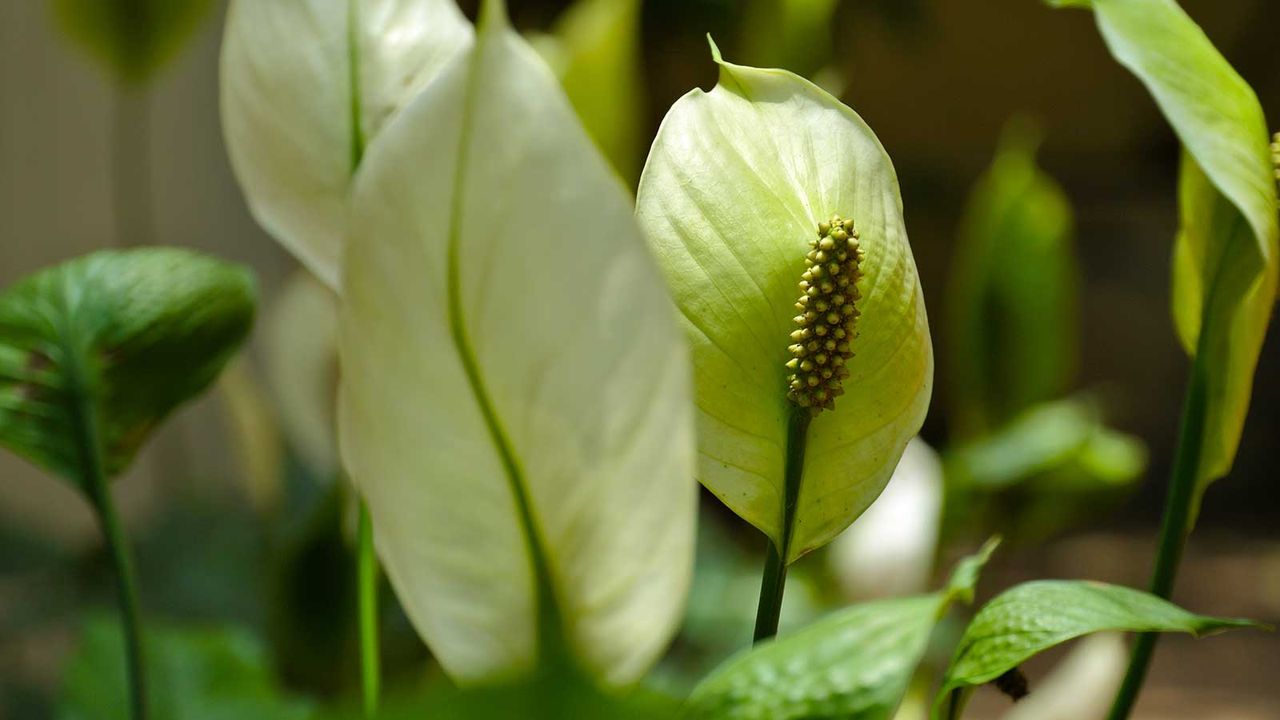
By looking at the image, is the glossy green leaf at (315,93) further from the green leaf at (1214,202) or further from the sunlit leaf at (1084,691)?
the sunlit leaf at (1084,691)

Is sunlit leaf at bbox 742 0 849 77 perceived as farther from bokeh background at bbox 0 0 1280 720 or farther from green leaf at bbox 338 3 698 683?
green leaf at bbox 338 3 698 683

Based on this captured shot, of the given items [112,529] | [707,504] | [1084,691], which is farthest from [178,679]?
[707,504]

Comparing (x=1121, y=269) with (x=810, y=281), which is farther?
(x=1121, y=269)

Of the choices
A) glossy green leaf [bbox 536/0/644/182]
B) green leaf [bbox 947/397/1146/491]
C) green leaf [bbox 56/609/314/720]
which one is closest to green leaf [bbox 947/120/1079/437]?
green leaf [bbox 947/397/1146/491]

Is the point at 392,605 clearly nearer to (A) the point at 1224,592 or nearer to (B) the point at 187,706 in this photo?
(B) the point at 187,706

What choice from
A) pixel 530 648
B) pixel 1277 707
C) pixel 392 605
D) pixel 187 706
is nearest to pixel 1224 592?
pixel 1277 707

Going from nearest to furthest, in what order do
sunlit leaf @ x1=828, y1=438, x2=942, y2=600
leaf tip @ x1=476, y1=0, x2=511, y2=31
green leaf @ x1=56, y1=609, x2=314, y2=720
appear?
leaf tip @ x1=476, y1=0, x2=511, y2=31 < green leaf @ x1=56, y1=609, x2=314, y2=720 < sunlit leaf @ x1=828, y1=438, x2=942, y2=600

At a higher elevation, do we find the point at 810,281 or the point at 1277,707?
the point at 810,281
